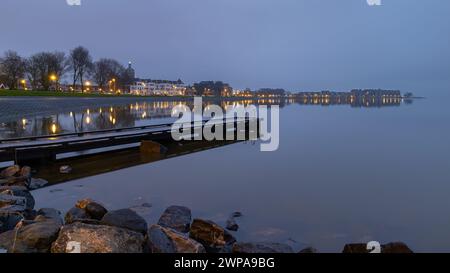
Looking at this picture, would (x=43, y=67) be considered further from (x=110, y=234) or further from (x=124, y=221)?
(x=110, y=234)

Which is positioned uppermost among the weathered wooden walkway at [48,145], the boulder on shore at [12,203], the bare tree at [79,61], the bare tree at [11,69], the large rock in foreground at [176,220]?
the bare tree at [79,61]

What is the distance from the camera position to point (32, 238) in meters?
6.37

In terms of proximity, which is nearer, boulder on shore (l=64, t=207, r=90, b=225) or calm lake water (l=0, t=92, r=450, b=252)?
boulder on shore (l=64, t=207, r=90, b=225)

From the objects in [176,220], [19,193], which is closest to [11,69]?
[19,193]

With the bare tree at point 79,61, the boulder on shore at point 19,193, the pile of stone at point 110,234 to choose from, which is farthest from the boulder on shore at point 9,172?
the bare tree at point 79,61

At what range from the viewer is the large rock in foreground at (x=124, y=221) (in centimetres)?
765

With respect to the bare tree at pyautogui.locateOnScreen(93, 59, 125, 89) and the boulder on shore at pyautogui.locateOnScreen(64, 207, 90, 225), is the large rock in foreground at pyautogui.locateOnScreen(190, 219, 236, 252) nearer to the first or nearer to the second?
the boulder on shore at pyautogui.locateOnScreen(64, 207, 90, 225)

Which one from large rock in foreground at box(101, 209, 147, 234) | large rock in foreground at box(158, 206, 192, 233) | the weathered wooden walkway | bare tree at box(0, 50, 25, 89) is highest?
bare tree at box(0, 50, 25, 89)

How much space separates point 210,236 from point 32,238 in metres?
3.56

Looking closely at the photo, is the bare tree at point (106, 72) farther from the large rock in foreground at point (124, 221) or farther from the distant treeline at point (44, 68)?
the large rock in foreground at point (124, 221)

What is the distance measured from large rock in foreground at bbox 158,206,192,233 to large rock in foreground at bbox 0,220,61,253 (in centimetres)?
268

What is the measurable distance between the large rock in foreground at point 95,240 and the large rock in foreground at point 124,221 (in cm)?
128

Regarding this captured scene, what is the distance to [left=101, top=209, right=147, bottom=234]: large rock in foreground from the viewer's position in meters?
7.65

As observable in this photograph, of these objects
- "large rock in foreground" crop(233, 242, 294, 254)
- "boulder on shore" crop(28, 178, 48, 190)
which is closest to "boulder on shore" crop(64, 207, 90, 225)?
"large rock in foreground" crop(233, 242, 294, 254)
